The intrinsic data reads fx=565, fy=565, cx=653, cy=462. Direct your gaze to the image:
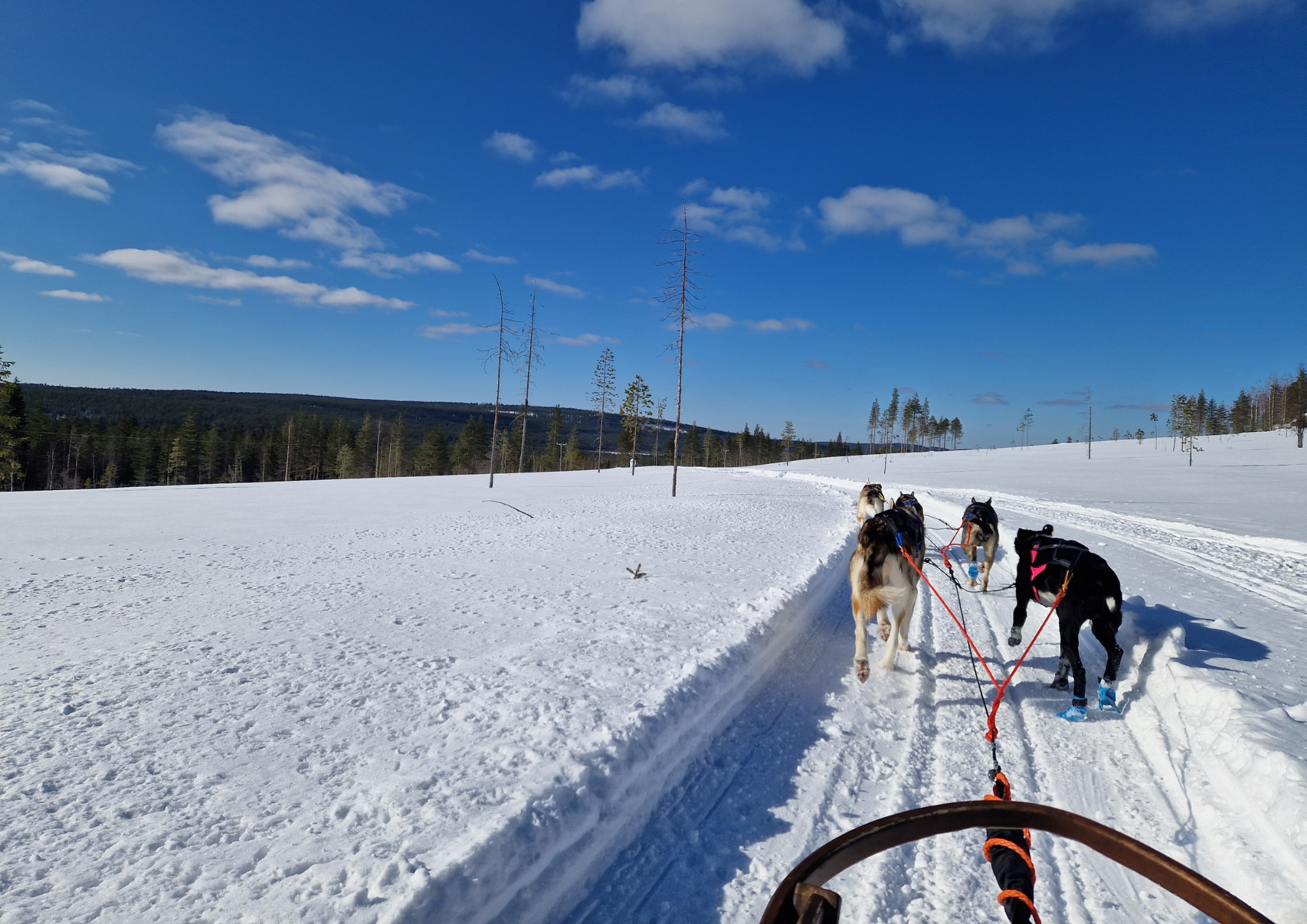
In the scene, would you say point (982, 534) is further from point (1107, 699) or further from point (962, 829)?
point (962, 829)

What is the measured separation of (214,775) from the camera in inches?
126

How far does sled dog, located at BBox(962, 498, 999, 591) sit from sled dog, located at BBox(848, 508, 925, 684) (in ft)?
12.4

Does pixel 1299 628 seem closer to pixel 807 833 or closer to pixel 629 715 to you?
pixel 807 833

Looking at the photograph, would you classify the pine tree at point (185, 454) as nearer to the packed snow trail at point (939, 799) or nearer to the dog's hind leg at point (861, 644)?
the dog's hind leg at point (861, 644)

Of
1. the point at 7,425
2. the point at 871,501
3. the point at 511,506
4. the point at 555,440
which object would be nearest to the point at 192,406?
the point at 555,440

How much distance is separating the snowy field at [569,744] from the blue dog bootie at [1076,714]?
10 cm

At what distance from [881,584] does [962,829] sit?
4055 millimetres

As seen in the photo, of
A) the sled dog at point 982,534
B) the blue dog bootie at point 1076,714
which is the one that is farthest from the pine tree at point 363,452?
the blue dog bootie at point 1076,714

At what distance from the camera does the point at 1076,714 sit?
4.40 meters

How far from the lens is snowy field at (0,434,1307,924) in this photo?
8.61 feet

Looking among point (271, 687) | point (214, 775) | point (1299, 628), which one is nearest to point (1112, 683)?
point (1299, 628)

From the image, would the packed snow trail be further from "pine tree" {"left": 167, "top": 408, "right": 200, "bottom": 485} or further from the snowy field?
"pine tree" {"left": 167, "top": 408, "right": 200, "bottom": 485}

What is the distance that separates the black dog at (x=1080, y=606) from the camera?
178 inches

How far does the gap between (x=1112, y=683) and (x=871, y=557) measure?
2049 mm
